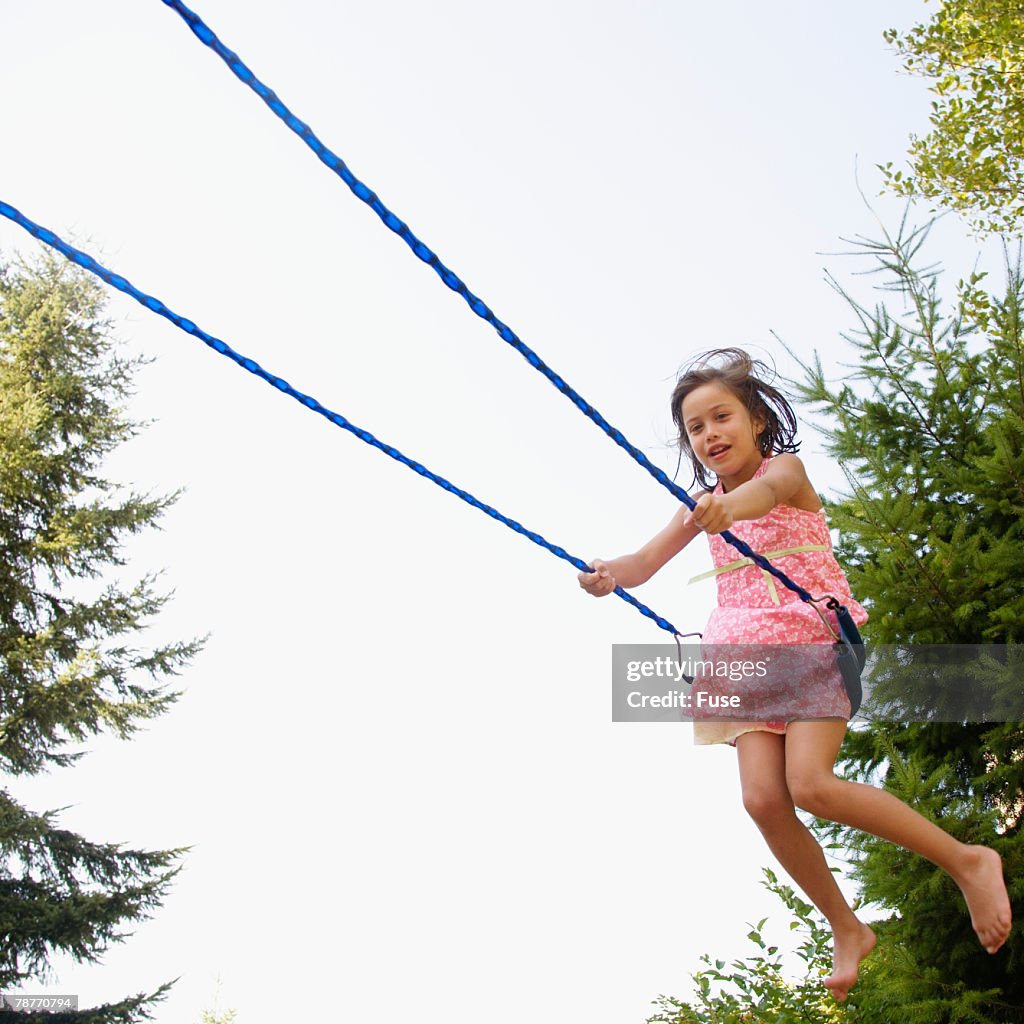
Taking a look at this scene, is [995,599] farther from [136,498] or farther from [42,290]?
[42,290]

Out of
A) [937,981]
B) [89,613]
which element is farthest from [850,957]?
[89,613]

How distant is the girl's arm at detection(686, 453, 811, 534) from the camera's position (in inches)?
86.0

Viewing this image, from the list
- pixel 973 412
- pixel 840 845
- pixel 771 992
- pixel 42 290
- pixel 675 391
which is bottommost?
pixel 771 992

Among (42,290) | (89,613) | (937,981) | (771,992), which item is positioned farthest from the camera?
(42,290)

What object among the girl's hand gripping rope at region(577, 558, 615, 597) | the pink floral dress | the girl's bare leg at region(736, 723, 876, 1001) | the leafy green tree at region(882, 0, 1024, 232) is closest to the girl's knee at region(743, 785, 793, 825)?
the girl's bare leg at region(736, 723, 876, 1001)

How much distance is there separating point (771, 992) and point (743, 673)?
3087 mm

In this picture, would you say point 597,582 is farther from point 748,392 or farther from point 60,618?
point 60,618

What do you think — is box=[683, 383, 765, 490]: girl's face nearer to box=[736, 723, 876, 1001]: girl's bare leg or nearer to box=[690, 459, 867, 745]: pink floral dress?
box=[690, 459, 867, 745]: pink floral dress

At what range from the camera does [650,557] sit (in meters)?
2.73

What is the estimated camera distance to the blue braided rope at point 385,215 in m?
1.14

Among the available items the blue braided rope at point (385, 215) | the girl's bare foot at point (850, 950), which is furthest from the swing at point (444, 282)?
the girl's bare foot at point (850, 950)

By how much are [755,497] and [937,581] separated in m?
1.53

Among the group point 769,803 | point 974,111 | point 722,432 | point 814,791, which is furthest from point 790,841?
point 974,111

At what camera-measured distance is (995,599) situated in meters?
3.55
